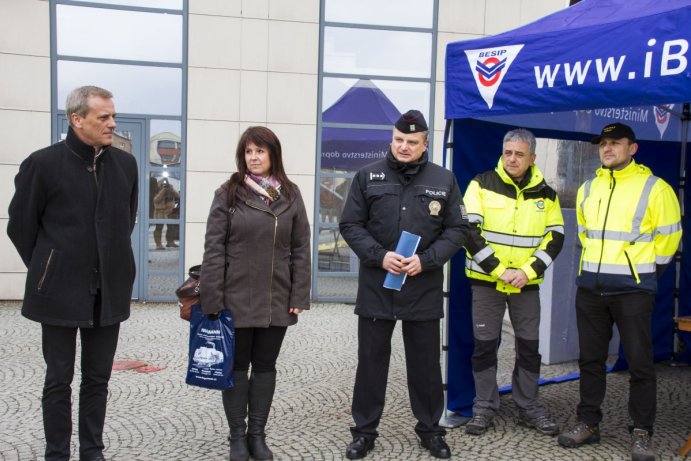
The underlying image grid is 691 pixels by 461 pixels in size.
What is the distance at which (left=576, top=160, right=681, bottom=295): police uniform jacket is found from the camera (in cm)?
384

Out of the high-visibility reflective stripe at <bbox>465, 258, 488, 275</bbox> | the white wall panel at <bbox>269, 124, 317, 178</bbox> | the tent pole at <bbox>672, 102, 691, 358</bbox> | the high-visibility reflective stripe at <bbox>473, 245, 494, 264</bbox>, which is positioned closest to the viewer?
the high-visibility reflective stripe at <bbox>473, 245, 494, 264</bbox>

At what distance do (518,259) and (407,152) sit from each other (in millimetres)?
1068

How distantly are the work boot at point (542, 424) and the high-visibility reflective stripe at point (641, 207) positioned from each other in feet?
4.42

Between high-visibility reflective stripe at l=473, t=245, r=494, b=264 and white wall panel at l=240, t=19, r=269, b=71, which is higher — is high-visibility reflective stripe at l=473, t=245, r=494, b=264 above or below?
below

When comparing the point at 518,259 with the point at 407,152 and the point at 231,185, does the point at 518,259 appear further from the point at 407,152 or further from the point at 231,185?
the point at 231,185

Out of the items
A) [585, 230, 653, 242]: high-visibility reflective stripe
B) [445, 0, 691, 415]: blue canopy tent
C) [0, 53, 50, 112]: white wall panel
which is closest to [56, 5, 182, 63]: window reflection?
[0, 53, 50, 112]: white wall panel

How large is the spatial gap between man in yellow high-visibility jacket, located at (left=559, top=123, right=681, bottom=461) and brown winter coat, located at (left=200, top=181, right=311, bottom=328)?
6.06 ft

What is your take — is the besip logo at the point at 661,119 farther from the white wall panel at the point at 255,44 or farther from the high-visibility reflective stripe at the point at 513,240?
the white wall panel at the point at 255,44

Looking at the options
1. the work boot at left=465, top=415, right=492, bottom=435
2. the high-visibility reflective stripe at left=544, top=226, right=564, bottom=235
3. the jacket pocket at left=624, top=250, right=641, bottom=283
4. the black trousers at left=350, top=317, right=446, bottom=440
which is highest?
the high-visibility reflective stripe at left=544, top=226, right=564, bottom=235

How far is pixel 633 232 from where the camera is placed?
3865 mm

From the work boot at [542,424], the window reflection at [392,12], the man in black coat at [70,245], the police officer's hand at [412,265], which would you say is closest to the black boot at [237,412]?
the man in black coat at [70,245]

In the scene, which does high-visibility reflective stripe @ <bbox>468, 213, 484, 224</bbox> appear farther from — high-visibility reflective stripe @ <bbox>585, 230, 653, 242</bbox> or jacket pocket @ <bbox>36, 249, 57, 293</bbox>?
jacket pocket @ <bbox>36, 249, 57, 293</bbox>

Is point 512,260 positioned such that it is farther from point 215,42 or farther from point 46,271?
point 215,42

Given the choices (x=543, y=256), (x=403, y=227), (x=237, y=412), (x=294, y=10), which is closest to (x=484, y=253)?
(x=543, y=256)
